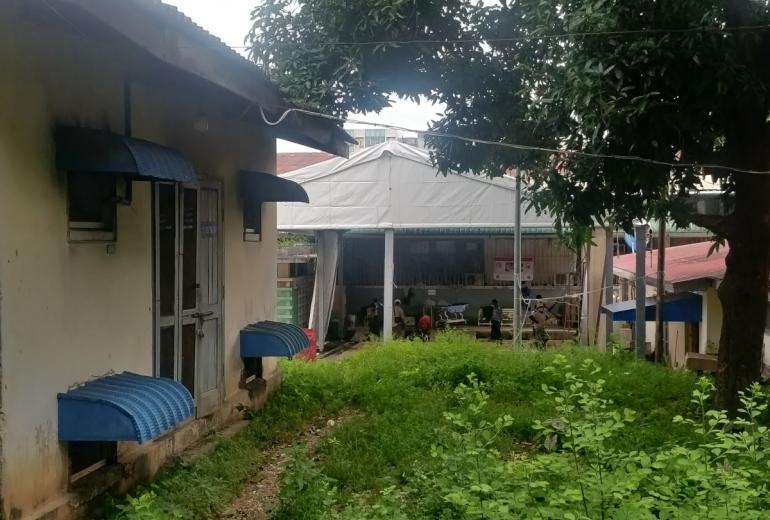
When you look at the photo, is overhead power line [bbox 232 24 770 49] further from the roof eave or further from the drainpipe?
the drainpipe

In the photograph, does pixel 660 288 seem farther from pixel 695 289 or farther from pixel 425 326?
pixel 425 326

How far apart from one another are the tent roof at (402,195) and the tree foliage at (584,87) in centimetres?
857

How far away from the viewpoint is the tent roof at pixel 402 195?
1784 cm

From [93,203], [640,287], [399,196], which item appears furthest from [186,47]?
[399,196]

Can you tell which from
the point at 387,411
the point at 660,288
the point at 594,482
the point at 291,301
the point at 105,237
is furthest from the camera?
the point at 291,301

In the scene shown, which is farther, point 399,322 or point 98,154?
point 399,322

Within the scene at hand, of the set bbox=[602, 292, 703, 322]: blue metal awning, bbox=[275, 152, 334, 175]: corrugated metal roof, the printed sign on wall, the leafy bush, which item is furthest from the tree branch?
bbox=[275, 152, 334, 175]: corrugated metal roof

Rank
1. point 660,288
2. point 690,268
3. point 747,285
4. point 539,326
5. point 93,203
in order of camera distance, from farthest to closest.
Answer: point 539,326 → point 690,268 → point 660,288 → point 747,285 → point 93,203

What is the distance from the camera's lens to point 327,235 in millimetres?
19469

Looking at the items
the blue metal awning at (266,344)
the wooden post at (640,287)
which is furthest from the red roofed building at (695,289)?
the blue metal awning at (266,344)

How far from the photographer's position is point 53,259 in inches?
196

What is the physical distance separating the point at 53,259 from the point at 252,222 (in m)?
4.18

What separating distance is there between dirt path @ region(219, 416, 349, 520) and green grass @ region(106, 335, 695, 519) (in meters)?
0.10

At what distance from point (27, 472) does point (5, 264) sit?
4.42 feet
